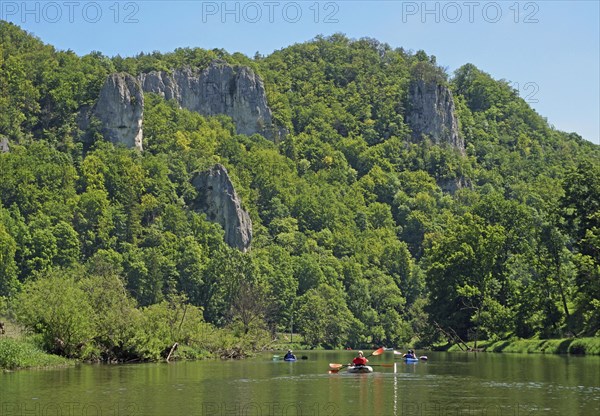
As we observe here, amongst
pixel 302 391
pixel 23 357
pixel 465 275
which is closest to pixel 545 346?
pixel 465 275

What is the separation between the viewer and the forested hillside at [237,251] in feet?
256

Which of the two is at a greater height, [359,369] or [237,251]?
[237,251]

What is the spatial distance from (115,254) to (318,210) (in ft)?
198

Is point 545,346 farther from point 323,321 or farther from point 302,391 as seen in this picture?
point 323,321

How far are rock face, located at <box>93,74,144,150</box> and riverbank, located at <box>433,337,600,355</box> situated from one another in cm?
9244

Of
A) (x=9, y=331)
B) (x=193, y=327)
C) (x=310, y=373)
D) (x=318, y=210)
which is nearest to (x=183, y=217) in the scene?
(x=318, y=210)

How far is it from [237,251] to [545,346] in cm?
6401

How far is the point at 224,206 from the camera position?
160 meters

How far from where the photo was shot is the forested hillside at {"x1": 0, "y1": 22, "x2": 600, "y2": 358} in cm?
7800

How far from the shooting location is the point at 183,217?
15475 centimetres

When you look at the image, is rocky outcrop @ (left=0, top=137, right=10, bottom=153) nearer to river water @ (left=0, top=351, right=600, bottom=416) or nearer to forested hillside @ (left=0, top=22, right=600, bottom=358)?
forested hillside @ (left=0, top=22, right=600, bottom=358)

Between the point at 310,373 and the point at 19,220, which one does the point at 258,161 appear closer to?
the point at 19,220

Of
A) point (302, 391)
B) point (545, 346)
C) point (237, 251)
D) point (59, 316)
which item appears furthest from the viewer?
point (237, 251)

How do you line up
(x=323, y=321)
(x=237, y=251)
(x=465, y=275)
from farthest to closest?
1. (x=237, y=251)
2. (x=323, y=321)
3. (x=465, y=275)
